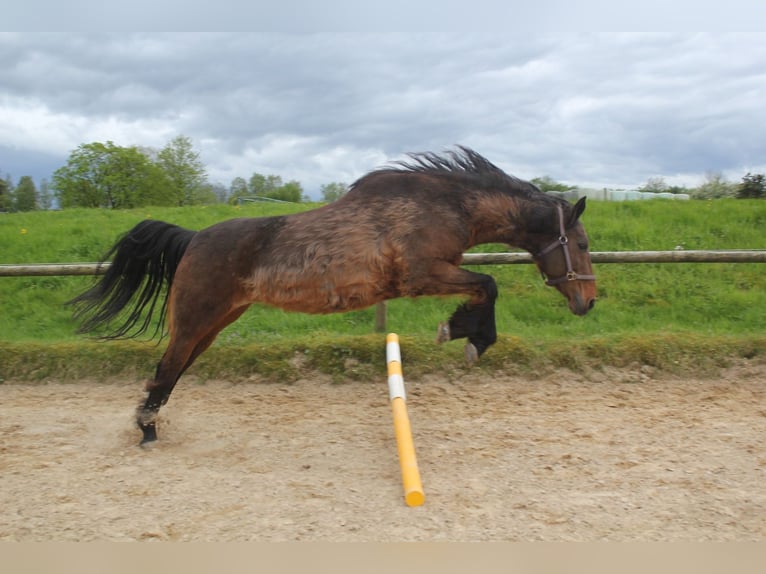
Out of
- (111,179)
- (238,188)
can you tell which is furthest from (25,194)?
(238,188)

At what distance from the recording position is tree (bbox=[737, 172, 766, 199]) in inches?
474

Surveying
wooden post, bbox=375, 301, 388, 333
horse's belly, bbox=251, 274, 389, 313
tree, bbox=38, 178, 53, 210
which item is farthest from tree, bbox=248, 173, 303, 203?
tree, bbox=38, 178, 53, 210

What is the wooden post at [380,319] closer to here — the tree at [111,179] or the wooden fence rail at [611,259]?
the wooden fence rail at [611,259]

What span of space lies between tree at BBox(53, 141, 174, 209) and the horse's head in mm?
13766

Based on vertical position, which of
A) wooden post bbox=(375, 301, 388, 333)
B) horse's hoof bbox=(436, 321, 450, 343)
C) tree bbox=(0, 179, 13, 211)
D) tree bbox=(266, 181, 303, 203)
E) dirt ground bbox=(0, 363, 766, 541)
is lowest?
dirt ground bbox=(0, 363, 766, 541)

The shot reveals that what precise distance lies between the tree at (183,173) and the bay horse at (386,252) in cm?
1246

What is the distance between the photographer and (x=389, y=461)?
415 centimetres

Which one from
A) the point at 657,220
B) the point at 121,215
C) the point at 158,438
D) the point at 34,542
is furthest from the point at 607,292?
the point at 121,215

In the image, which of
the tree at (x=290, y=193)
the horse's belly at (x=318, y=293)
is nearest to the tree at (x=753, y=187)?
the tree at (x=290, y=193)

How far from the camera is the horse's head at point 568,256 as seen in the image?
4.29 m

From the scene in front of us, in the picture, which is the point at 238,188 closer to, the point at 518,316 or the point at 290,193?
the point at 290,193

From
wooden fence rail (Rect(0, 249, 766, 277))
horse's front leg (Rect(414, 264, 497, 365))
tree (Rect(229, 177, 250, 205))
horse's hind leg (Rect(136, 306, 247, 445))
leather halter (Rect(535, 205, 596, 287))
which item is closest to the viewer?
horse's front leg (Rect(414, 264, 497, 365))

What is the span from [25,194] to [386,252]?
64.4 feet

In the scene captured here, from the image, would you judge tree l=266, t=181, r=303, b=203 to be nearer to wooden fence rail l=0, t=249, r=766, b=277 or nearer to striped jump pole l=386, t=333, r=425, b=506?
wooden fence rail l=0, t=249, r=766, b=277
